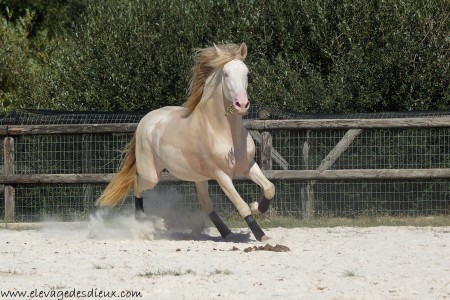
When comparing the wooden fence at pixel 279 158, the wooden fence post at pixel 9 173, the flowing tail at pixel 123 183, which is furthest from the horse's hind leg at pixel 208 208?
the wooden fence post at pixel 9 173

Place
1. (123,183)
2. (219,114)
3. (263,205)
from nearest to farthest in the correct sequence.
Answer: (219,114) < (263,205) < (123,183)

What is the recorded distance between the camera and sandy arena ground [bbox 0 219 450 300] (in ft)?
23.5

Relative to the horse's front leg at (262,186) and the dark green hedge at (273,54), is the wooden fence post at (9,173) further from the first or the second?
the horse's front leg at (262,186)

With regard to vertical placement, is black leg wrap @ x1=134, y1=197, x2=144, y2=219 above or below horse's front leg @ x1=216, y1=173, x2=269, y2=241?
below

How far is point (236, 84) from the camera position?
32.4ft

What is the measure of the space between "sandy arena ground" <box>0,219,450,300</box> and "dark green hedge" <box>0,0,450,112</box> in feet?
17.4

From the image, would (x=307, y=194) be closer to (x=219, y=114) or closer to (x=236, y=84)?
(x=219, y=114)

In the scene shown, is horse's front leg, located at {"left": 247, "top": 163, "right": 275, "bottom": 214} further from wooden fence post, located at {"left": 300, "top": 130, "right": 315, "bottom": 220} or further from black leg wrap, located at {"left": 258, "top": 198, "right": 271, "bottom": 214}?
wooden fence post, located at {"left": 300, "top": 130, "right": 315, "bottom": 220}

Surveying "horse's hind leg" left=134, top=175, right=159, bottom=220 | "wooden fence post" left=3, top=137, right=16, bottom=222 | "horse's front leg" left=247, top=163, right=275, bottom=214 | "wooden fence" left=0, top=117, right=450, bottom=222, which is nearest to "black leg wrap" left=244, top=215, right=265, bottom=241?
"horse's front leg" left=247, top=163, right=275, bottom=214

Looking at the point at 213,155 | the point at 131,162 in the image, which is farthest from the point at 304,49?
the point at 213,155

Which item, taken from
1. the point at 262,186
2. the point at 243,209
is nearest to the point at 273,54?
the point at 262,186

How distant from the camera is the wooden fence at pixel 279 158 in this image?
535 inches

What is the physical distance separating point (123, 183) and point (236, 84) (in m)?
2.65

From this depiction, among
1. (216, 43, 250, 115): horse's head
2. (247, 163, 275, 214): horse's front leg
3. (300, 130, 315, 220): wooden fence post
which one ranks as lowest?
(300, 130, 315, 220): wooden fence post
